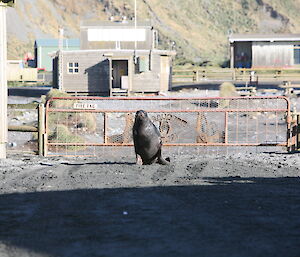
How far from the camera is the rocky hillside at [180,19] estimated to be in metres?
85.1

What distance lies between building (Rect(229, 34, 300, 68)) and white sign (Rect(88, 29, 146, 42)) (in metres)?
13.5

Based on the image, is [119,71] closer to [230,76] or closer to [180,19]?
[230,76]

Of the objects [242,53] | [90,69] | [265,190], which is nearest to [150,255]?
[265,190]

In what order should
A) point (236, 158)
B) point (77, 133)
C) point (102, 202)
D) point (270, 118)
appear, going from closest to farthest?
point (102, 202) < point (236, 158) < point (77, 133) < point (270, 118)

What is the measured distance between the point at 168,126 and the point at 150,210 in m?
8.24

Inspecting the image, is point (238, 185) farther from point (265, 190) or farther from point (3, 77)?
point (3, 77)

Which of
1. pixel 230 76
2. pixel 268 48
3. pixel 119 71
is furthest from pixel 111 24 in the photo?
pixel 268 48

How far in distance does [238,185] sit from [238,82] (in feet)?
128

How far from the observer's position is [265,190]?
9.82 metres

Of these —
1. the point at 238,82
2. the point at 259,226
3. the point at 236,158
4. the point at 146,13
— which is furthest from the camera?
the point at 146,13

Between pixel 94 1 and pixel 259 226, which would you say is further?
pixel 94 1

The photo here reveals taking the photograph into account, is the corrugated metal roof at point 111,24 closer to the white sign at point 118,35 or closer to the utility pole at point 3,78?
the white sign at point 118,35

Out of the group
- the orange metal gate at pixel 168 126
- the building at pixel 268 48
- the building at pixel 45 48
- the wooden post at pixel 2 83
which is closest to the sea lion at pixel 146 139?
the orange metal gate at pixel 168 126

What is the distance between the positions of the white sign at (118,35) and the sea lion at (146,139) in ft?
99.8
